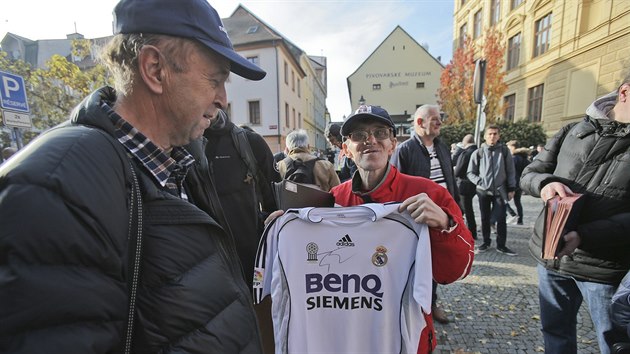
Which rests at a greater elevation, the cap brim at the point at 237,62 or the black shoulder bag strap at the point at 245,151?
the cap brim at the point at 237,62

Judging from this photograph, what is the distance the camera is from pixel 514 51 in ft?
69.5

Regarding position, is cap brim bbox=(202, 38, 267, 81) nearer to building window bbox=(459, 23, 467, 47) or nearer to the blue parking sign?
the blue parking sign

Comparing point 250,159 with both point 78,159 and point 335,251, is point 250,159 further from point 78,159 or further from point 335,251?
point 78,159

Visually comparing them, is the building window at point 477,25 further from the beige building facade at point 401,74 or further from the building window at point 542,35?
the beige building facade at point 401,74

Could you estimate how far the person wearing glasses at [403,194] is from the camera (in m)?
1.52

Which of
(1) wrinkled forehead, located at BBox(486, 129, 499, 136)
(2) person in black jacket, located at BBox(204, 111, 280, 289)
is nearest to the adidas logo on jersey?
(2) person in black jacket, located at BBox(204, 111, 280, 289)

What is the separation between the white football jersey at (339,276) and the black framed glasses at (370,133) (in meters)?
0.50

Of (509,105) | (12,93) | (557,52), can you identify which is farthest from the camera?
(509,105)

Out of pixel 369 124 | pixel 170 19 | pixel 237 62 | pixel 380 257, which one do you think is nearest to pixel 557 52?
pixel 369 124

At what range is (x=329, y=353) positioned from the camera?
5.70 ft

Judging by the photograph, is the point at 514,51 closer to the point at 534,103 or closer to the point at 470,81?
the point at 470,81

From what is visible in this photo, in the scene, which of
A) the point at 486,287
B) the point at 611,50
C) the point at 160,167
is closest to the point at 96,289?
the point at 160,167

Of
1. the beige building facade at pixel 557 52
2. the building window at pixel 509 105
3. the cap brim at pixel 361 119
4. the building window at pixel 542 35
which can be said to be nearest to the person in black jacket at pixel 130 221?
the cap brim at pixel 361 119

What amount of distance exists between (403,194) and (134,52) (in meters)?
1.56
